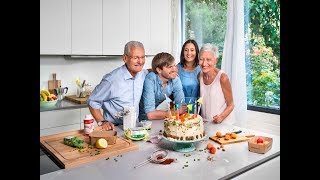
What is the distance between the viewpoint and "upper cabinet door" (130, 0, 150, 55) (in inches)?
149

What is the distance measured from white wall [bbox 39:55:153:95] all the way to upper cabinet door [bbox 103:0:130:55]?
390mm

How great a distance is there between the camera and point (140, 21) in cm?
388

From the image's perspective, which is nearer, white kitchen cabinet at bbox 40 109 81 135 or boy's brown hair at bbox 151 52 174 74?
boy's brown hair at bbox 151 52 174 74

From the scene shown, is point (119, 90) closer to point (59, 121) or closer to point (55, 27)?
point (59, 121)

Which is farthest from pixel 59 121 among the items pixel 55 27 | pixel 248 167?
→ pixel 248 167

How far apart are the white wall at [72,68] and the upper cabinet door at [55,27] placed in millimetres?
371

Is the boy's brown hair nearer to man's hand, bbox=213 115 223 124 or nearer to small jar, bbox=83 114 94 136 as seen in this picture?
man's hand, bbox=213 115 223 124

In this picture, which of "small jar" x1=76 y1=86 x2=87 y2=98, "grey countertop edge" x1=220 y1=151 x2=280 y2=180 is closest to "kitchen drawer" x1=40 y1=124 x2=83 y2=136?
"small jar" x1=76 y1=86 x2=87 y2=98

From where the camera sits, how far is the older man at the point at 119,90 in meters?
2.15

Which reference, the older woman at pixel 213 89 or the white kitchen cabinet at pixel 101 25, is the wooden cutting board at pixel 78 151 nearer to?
the older woman at pixel 213 89

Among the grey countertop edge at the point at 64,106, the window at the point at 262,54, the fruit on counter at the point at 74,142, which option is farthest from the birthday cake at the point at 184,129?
the window at the point at 262,54

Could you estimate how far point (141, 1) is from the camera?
3893 mm
